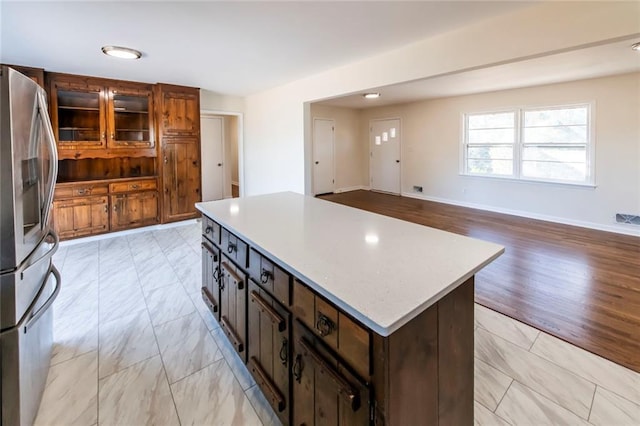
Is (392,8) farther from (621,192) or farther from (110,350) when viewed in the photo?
(621,192)

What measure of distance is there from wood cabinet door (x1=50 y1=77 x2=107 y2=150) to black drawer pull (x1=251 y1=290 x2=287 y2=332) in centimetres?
436

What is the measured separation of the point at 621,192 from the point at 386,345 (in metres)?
5.89

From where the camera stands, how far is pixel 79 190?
441 cm

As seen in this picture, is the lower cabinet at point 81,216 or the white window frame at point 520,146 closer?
the lower cabinet at point 81,216

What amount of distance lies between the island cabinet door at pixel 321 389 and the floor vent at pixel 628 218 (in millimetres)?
5882

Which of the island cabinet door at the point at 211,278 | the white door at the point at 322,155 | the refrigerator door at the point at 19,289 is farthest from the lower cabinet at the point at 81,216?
the white door at the point at 322,155

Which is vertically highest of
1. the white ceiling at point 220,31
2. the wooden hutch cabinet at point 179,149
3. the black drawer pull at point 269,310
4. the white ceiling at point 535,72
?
the white ceiling at point 535,72

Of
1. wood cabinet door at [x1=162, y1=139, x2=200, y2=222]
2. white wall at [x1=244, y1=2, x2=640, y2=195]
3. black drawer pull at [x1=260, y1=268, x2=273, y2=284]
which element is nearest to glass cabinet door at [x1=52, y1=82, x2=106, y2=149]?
wood cabinet door at [x1=162, y1=139, x2=200, y2=222]

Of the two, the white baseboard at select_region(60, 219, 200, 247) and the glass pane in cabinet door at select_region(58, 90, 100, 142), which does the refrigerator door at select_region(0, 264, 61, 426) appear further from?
the glass pane in cabinet door at select_region(58, 90, 100, 142)

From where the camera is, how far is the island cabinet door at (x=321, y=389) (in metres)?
1.00

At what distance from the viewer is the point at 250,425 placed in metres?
1.56

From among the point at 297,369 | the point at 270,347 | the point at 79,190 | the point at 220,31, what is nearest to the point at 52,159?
the point at 270,347

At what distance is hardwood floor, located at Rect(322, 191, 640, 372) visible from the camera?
2.28 meters

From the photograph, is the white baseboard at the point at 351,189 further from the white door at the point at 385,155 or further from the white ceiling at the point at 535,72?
the white ceiling at the point at 535,72
